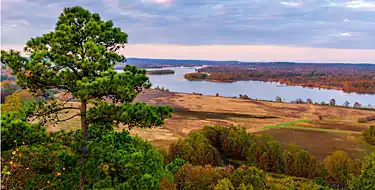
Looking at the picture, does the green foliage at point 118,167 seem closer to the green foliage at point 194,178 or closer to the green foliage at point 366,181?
the green foliage at point 194,178

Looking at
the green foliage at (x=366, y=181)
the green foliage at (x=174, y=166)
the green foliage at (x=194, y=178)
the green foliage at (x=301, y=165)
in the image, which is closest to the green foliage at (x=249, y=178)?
the green foliage at (x=194, y=178)

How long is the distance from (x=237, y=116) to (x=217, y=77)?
102284mm

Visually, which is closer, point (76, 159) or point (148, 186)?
point (148, 186)

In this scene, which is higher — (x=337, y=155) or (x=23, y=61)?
(x=23, y=61)

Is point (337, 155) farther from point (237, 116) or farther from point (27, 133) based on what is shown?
point (237, 116)

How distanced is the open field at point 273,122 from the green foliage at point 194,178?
803 inches

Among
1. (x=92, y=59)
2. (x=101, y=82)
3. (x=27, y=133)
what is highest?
(x=92, y=59)

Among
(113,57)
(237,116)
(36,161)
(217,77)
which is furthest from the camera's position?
(217,77)

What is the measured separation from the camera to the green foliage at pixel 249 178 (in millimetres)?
18609

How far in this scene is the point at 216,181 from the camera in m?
20.0

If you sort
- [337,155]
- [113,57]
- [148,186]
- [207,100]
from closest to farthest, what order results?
[148,186] < [113,57] < [337,155] < [207,100]

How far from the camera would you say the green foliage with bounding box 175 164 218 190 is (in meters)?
19.5

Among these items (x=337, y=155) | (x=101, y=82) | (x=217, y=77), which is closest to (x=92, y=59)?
(x=101, y=82)

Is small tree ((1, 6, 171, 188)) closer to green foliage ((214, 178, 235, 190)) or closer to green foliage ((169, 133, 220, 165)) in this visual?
green foliage ((214, 178, 235, 190))
